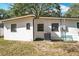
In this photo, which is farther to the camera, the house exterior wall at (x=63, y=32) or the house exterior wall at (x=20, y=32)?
the house exterior wall at (x=20, y=32)

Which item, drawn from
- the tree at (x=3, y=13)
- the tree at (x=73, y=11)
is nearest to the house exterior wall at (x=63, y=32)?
the tree at (x=73, y=11)

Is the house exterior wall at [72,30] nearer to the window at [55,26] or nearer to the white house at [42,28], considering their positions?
the white house at [42,28]

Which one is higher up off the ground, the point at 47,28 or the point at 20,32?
the point at 47,28

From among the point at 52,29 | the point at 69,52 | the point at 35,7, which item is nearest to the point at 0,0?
the point at 35,7

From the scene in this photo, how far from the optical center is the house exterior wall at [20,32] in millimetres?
11039

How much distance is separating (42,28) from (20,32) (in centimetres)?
63

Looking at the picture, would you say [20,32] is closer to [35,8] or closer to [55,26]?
[35,8]

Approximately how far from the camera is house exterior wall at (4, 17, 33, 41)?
435 inches

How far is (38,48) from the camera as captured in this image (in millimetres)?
10945

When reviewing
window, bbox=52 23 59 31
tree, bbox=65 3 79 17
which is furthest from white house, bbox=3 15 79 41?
tree, bbox=65 3 79 17

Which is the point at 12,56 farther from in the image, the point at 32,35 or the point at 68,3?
the point at 68,3

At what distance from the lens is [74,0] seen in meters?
10.9

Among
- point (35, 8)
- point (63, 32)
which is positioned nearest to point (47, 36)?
point (63, 32)

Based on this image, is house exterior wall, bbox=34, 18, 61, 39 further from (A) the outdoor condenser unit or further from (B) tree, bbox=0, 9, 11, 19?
(B) tree, bbox=0, 9, 11, 19
